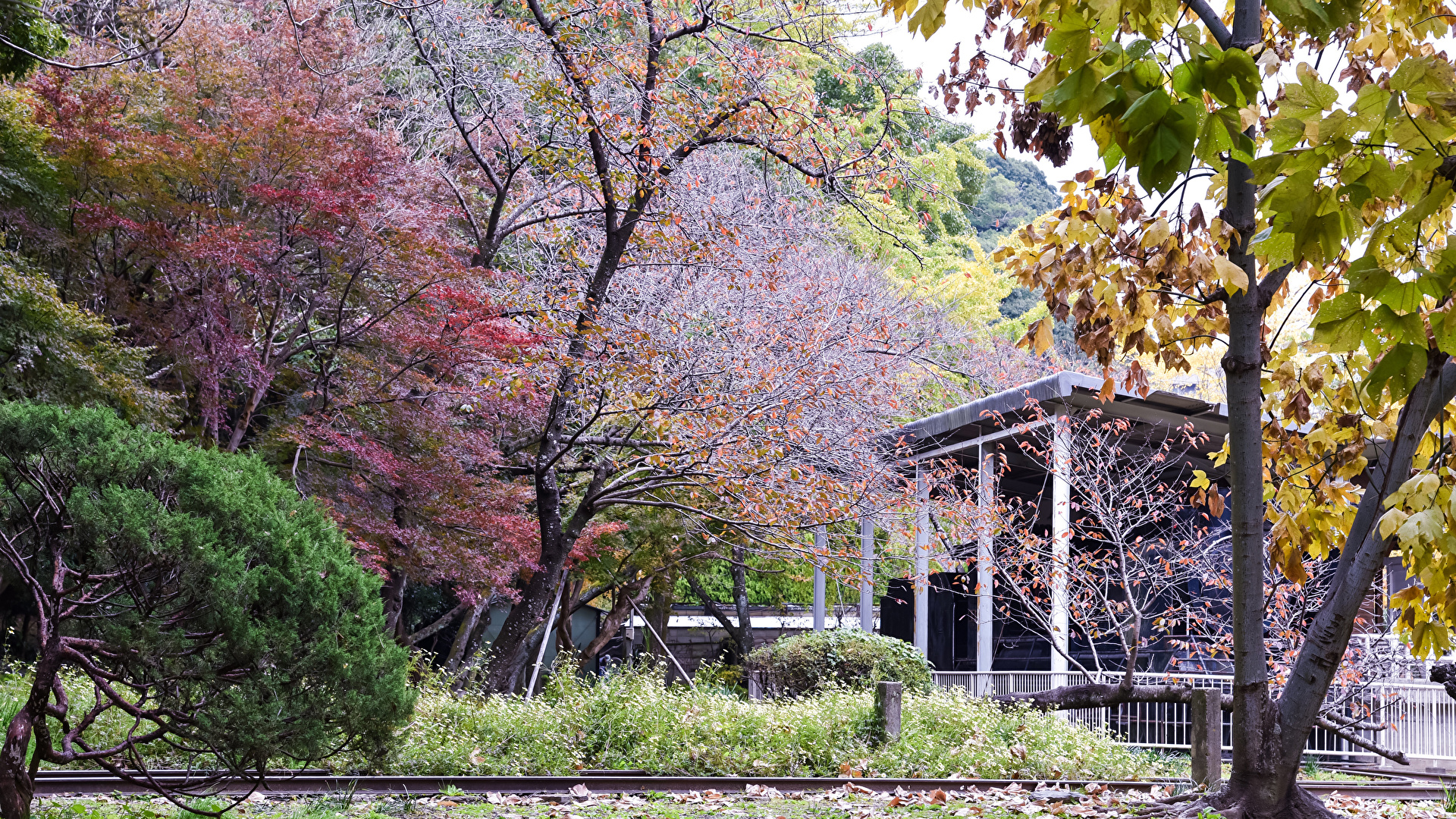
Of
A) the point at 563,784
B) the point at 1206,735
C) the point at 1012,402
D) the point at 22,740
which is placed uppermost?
the point at 1012,402

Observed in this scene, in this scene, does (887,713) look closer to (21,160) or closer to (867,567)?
(867,567)

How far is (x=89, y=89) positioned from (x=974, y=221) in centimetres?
3295

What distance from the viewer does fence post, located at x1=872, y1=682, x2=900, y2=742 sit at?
977cm

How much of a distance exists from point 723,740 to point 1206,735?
408 cm

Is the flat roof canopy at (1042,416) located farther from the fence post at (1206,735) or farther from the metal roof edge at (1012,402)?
the fence post at (1206,735)

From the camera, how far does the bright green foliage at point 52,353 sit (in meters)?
9.81

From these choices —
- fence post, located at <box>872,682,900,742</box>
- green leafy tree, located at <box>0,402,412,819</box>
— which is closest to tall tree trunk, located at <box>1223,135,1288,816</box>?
green leafy tree, located at <box>0,402,412,819</box>

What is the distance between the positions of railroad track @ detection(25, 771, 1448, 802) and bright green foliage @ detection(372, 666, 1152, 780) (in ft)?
1.96

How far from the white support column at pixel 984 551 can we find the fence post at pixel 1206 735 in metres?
3.98

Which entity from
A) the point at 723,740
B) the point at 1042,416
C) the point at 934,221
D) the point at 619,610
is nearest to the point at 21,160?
the point at 723,740

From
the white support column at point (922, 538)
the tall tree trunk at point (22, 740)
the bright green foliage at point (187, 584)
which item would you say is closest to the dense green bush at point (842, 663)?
the white support column at point (922, 538)

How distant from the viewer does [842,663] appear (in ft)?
44.7

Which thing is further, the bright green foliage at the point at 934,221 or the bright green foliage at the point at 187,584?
the bright green foliage at the point at 934,221

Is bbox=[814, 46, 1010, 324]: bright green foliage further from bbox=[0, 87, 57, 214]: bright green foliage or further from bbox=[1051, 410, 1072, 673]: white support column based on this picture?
bbox=[0, 87, 57, 214]: bright green foliage
